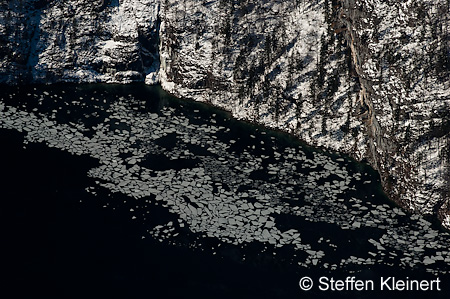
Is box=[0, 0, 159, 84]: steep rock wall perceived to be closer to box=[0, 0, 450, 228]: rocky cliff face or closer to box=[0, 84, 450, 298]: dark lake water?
box=[0, 0, 450, 228]: rocky cliff face

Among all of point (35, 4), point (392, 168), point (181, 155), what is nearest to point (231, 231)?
point (181, 155)

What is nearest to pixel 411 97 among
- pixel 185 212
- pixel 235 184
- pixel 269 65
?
pixel 235 184

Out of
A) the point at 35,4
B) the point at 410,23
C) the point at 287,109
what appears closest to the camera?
the point at 410,23

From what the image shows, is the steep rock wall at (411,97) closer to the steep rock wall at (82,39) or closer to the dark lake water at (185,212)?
the dark lake water at (185,212)

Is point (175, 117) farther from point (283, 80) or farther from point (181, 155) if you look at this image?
point (283, 80)

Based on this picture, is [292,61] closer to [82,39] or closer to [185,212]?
[185,212]

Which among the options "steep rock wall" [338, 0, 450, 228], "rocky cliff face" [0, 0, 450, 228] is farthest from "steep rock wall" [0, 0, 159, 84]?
"steep rock wall" [338, 0, 450, 228]

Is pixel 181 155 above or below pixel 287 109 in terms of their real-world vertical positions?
below

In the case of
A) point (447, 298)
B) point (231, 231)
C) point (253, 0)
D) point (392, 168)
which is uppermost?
point (253, 0)
